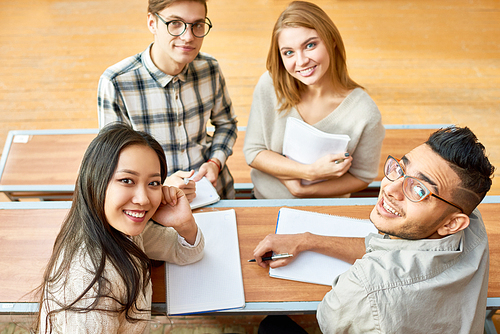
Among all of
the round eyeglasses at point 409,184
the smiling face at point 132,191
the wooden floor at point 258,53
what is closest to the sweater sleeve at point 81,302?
the smiling face at point 132,191

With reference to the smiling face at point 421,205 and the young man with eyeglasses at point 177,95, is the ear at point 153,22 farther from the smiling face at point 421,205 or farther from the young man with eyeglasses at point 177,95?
the smiling face at point 421,205

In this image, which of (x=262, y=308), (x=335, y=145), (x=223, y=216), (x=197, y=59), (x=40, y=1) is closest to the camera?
(x=262, y=308)

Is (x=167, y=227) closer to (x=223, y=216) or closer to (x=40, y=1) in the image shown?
(x=223, y=216)

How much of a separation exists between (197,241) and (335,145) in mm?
697

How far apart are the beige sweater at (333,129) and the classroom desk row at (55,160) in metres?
0.33

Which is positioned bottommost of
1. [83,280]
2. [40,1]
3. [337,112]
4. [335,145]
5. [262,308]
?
[262,308]

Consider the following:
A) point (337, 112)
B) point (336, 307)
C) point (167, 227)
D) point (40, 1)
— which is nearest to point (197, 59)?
point (337, 112)

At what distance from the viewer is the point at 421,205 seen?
112 cm

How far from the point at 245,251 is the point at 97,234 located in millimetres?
501

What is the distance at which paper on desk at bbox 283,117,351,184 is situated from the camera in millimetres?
1633

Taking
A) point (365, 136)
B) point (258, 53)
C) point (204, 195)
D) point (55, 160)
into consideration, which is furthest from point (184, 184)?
point (258, 53)

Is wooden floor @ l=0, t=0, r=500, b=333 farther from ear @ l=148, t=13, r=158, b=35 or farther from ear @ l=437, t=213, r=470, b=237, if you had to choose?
ear @ l=437, t=213, r=470, b=237

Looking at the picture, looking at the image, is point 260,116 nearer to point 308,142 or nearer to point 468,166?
point 308,142

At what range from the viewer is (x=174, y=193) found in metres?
1.33
